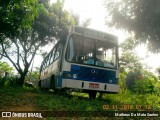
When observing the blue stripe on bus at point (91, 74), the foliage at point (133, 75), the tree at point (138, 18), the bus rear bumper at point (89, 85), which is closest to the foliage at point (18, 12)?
the blue stripe on bus at point (91, 74)

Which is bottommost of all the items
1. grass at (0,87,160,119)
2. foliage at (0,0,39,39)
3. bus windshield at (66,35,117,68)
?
grass at (0,87,160,119)

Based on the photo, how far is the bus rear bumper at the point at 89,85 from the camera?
10305mm

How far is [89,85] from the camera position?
10.6 meters

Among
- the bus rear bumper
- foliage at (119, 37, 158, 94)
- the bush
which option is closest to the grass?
the bus rear bumper

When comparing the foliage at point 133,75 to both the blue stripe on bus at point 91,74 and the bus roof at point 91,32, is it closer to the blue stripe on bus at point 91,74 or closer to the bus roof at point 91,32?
the blue stripe on bus at point 91,74

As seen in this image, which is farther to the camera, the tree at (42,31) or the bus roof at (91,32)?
the tree at (42,31)

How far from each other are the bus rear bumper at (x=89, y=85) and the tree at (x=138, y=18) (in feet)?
9.02

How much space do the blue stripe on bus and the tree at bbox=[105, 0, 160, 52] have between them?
2.34 metres

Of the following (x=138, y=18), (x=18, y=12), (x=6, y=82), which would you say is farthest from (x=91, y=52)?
(x=6, y=82)

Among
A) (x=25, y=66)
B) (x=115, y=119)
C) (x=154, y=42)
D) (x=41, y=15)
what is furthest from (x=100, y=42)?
→ (x=25, y=66)

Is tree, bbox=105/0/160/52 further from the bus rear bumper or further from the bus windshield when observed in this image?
the bus rear bumper

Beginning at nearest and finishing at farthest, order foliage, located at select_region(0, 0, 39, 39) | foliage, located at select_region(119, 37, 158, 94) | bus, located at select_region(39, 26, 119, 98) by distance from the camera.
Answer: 1. foliage, located at select_region(0, 0, 39, 39)
2. bus, located at select_region(39, 26, 119, 98)
3. foliage, located at select_region(119, 37, 158, 94)

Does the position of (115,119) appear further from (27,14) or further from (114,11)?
(114,11)

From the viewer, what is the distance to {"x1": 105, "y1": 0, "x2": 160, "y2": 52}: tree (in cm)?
1006
